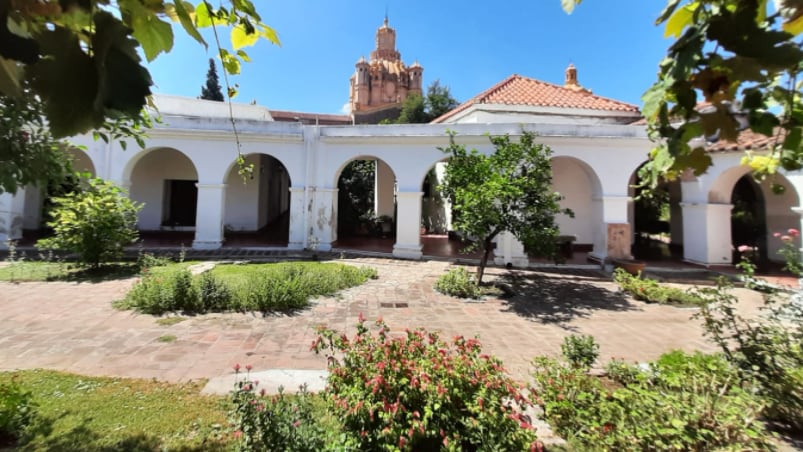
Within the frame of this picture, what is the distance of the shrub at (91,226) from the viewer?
757 cm

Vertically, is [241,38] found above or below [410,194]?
below

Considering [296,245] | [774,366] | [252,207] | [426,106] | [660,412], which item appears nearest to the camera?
[660,412]

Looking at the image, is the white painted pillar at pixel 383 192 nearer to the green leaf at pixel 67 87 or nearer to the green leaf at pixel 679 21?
the green leaf at pixel 679 21

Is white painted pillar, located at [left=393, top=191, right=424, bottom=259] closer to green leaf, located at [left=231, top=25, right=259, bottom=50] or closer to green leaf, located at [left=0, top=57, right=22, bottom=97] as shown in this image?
green leaf, located at [left=231, top=25, right=259, bottom=50]

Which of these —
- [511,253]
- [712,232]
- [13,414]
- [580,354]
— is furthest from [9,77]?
[712,232]

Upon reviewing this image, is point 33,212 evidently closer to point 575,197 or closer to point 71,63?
point 71,63

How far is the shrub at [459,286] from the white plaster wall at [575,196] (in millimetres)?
7165

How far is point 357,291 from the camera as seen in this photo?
7266 millimetres

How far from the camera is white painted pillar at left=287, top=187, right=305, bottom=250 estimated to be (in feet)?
38.1

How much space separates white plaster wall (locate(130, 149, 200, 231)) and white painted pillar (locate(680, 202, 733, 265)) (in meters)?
18.0

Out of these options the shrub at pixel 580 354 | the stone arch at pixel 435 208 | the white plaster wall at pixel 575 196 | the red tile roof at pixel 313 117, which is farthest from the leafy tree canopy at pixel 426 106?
the shrub at pixel 580 354

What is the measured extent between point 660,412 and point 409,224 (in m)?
9.05

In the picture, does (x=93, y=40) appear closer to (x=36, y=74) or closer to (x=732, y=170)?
(x=36, y=74)

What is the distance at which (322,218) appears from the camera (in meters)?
11.6
